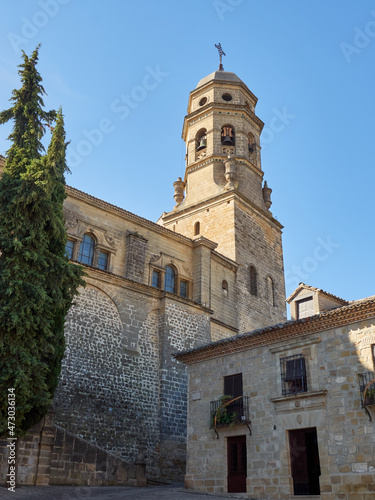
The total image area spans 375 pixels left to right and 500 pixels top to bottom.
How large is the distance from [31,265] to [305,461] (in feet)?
27.9

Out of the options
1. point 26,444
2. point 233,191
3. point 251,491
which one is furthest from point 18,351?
point 233,191

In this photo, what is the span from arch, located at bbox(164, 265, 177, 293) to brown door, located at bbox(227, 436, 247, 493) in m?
10.5

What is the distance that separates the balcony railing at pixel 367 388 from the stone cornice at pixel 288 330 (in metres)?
1.38

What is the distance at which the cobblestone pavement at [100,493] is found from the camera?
36.0 ft

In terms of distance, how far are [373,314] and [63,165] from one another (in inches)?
369

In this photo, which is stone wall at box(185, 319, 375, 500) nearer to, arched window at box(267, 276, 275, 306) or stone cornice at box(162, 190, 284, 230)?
arched window at box(267, 276, 275, 306)

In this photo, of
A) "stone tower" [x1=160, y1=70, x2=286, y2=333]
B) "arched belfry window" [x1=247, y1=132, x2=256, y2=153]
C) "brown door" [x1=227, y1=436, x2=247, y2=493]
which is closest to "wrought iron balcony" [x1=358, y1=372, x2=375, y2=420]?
"brown door" [x1=227, y1=436, x2=247, y2=493]

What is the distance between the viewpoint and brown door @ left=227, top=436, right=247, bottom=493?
1335 cm

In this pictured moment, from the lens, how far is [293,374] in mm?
13234

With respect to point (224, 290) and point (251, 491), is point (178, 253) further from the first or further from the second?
point (251, 491)

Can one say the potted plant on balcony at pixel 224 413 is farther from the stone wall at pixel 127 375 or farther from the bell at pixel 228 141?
the bell at pixel 228 141

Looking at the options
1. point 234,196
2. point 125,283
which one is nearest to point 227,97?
point 234,196

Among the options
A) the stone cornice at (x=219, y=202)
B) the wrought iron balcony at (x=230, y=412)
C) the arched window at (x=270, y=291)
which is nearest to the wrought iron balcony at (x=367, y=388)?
the wrought iron balcony at (x=230, y=412)

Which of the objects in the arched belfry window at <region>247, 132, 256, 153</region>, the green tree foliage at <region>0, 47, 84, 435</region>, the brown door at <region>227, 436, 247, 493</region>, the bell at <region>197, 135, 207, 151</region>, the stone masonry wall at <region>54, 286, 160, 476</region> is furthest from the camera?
the arched belfry window at <region>247, 132, 256, 153</region>
